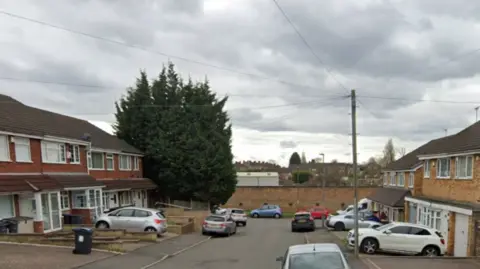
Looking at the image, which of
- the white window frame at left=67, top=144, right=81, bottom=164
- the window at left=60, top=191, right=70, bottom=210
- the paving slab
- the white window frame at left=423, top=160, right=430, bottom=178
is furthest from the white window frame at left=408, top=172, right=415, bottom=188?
the window at left=60, top=191, right=70, bottom=210

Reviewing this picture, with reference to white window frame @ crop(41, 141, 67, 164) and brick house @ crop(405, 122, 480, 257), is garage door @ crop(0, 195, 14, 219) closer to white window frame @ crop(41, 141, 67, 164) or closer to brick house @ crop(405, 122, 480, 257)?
white window frame @ crop(41, 141, 67, 164)

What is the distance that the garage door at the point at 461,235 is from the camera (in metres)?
18.3

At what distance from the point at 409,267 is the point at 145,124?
29680 mm

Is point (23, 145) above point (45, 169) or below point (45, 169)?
above

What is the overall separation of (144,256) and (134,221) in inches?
244

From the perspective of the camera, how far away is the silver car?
2150 centimetres

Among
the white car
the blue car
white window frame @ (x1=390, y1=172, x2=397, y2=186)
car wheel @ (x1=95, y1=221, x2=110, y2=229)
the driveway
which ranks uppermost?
A: white window frame @ (x1=390, y1=172, x2=397, y2=186)

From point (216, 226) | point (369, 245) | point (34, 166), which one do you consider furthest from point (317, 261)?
point (216, 226)

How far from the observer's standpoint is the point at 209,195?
37.6m

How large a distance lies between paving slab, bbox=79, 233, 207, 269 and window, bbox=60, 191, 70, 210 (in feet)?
22.6

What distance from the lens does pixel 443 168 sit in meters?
23.6

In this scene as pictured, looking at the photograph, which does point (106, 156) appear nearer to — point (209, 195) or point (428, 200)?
point (209, 195)

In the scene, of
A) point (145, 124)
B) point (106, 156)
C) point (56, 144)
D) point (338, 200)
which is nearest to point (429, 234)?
point (56, 144)

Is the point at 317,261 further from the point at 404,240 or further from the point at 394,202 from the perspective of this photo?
the point at 394,202
